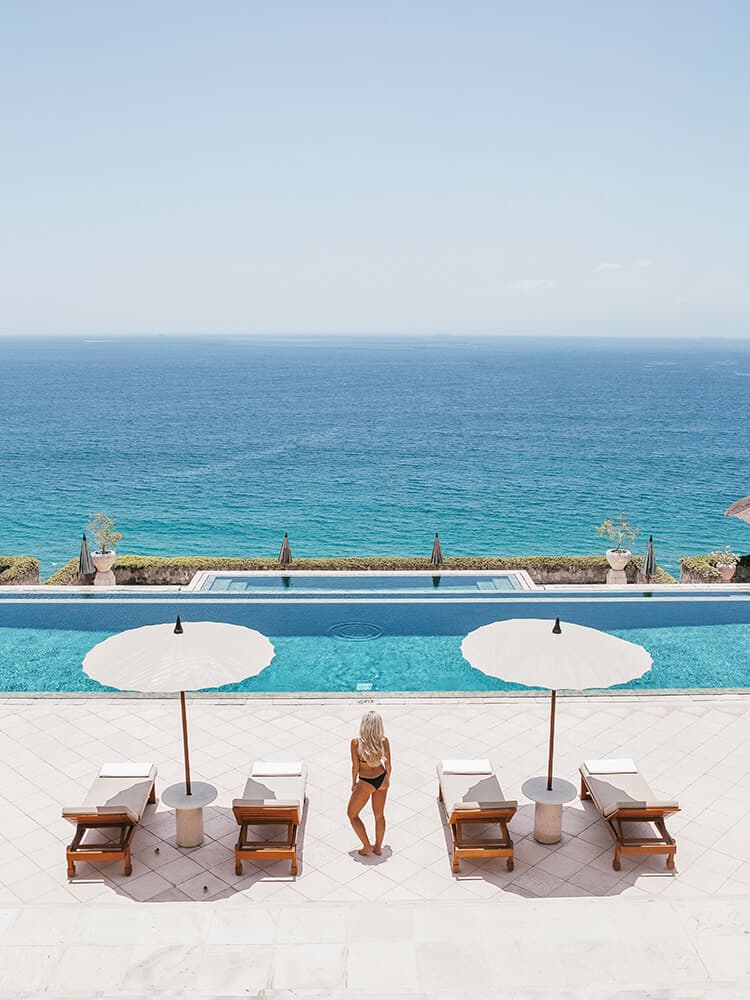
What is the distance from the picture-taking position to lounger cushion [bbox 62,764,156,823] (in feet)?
23.5

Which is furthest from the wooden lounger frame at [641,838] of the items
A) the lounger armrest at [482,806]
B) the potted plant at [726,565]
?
the potted plant at [726,565]

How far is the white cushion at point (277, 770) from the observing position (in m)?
7.91

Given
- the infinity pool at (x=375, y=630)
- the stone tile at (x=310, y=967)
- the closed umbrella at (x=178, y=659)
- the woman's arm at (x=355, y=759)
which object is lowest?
the infinity pool at (x=375, y=630)

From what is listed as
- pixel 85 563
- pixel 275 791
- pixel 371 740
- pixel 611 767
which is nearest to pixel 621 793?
pixel 611 767

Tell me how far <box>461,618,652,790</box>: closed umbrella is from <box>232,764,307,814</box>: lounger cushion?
2.02 metres

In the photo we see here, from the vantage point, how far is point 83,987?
5645 mm

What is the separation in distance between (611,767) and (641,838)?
2.76 feet

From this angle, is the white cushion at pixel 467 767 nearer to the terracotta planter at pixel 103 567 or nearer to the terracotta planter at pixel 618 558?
the terracotta planter at pixel 618 558

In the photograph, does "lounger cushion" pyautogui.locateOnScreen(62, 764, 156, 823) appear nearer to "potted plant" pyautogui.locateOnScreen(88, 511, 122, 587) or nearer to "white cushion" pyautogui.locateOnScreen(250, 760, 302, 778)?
"white cushion" pyautogui.locateOnScreen(250, 760, 302, 778)

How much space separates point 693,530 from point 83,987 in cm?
3509

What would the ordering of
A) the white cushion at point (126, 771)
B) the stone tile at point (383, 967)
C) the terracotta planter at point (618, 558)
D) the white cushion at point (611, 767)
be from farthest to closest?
the terracotta planter at point (618, 558)
the white cushion at point (611, 767)
the white cushion at point (126, 771)
the stone tile at point (383, 967)

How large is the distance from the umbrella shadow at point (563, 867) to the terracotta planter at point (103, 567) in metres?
14.0

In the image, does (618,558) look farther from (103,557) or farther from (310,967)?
(310,967)

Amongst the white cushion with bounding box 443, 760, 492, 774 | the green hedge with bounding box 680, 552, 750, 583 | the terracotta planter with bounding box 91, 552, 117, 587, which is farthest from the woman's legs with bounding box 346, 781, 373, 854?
the green hedge with bounding box 680, 552, 750, 583
